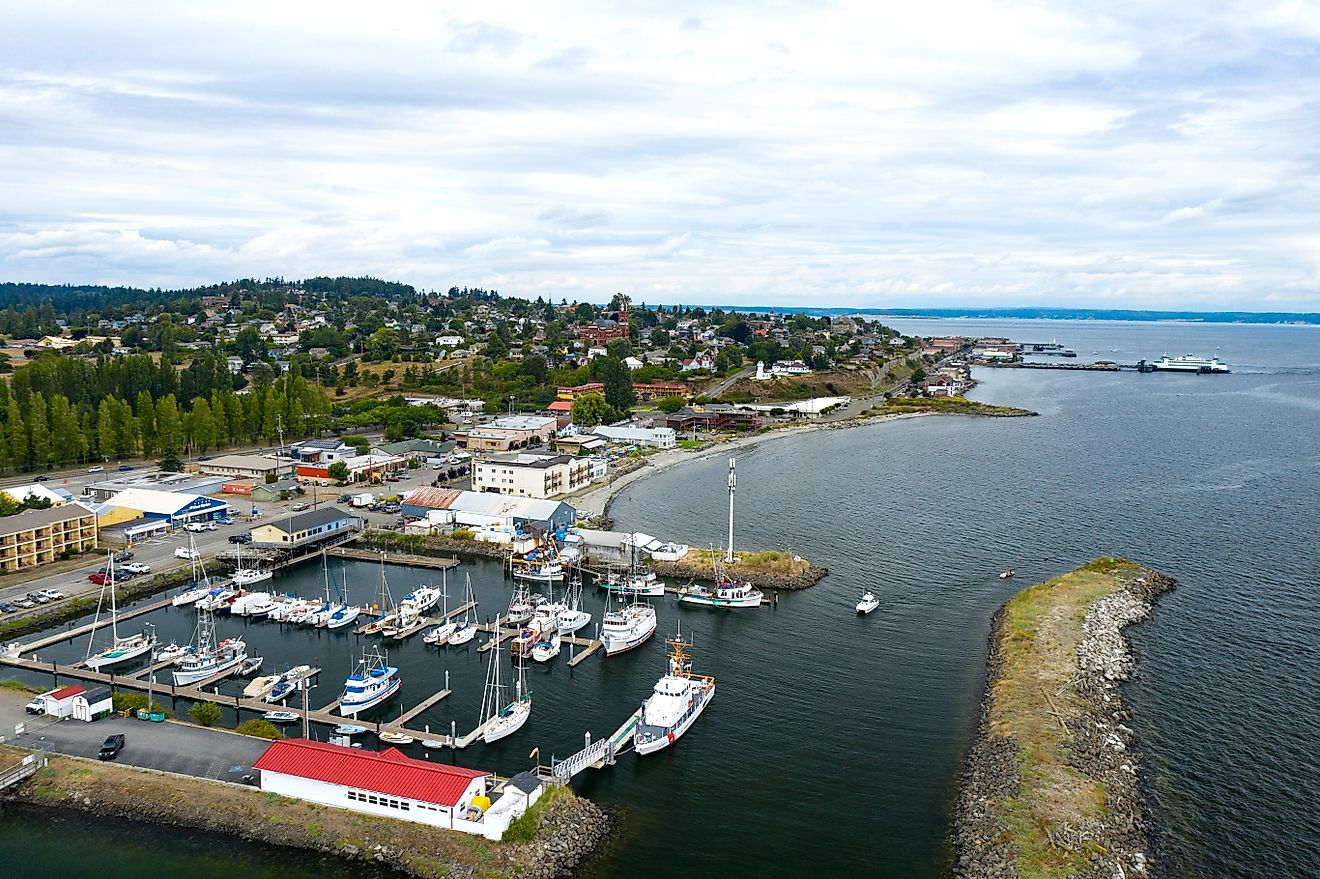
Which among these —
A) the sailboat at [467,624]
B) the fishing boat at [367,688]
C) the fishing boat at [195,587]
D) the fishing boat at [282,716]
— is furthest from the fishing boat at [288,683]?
the fishing boat at [195,587]

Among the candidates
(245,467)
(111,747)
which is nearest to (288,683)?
(111,747)

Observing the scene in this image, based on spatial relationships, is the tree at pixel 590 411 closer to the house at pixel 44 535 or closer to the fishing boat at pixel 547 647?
the house at pixel 44 535

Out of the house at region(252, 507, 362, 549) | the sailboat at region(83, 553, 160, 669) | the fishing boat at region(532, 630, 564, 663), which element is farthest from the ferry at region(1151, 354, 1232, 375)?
the sailboat at region(83, 553, 160, 669)

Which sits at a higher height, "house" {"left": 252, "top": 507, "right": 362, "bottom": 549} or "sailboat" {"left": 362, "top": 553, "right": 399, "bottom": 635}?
"house" {"left": 252, "top": 507, "right": 362, "bottom": 549}

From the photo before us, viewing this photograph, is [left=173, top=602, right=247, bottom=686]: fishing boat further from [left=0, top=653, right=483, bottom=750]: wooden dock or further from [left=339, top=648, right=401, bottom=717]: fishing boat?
[left=339, top=648, right=401, bottom=717]: fishing boat

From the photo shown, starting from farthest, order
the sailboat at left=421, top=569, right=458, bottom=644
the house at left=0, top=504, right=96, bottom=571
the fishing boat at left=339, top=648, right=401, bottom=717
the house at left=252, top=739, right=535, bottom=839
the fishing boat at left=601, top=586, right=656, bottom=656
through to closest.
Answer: the house at left=0, top=504, right=96, bottom=571 < the sailboat at left=421, top=569, right=458, bottom=644 < the fishing boat at left=601, top=586, right=656, bottom=656 < the fishing boat at left=339, top=648, right=401, bottom=717 < the house at left=252, top=739, right=535, bottom=839

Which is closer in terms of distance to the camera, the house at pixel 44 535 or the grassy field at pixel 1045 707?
the grassy field at pixel 1045 707

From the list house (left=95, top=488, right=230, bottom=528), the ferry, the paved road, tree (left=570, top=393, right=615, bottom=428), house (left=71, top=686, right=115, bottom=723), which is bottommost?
the paved road

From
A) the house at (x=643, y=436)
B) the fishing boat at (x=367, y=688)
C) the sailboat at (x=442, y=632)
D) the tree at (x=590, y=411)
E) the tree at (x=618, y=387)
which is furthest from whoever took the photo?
the tree at (x=618, y=387)
